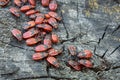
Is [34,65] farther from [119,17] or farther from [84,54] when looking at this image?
[119,17]

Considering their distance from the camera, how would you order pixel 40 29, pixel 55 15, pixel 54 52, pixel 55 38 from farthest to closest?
1. pixel 55 15
2. pixel 40 29
3. pixel 55 38
4. pixel 54 52

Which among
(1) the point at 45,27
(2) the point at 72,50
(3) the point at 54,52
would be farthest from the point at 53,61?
(1) the point at 45,27

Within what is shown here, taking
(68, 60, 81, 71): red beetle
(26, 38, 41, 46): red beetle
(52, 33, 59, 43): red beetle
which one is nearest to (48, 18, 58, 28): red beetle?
(52, 33, 59, 43): red beetle

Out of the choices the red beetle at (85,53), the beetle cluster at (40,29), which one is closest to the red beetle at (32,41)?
the beetle cluster at (40,29)

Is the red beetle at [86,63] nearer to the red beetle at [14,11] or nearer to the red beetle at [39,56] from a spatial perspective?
the red beetle at [39,56]

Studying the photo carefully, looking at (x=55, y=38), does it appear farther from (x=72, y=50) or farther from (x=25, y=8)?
(x=25, y=8)

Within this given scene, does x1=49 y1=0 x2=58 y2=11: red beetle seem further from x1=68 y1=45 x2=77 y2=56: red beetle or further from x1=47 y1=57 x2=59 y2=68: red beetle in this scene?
x1=47 y1=57 x2=59 y2=68: red beetle
